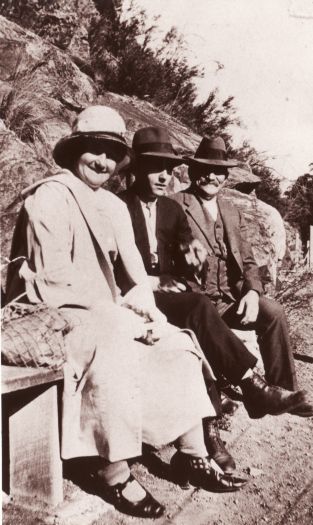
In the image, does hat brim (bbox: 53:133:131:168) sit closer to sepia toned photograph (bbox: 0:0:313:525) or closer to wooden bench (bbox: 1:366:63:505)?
sepia toned photograph (bbox: 0:0:313:525)

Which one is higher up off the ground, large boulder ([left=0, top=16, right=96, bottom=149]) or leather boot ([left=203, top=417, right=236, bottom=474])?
large boulder ([left=0, top=16, right=96, bottom=149])

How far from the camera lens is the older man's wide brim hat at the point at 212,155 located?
4.34m

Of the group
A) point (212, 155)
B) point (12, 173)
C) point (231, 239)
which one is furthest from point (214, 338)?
point (12, 173)

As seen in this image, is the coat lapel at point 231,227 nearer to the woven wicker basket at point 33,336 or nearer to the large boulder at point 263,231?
the large boulder at point 263,231

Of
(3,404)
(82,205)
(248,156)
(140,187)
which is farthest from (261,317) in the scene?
(248,156)

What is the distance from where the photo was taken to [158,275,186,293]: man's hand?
3.89 m

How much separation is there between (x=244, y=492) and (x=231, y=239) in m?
1.90

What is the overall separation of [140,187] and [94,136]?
38.3 inches

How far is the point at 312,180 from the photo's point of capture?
8.38 metres

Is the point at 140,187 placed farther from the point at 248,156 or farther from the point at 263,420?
the point at 248,156

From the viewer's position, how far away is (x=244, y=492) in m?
3.05

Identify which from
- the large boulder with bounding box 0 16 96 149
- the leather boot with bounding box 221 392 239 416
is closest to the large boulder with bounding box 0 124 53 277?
the large boulder with bounding box 0 16 96 149

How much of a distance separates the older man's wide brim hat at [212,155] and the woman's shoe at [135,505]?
242 cm

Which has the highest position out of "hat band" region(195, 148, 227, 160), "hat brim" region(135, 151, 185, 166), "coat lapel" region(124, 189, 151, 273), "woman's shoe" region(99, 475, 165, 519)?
"hat band" region(195, 148, 227, 160)
